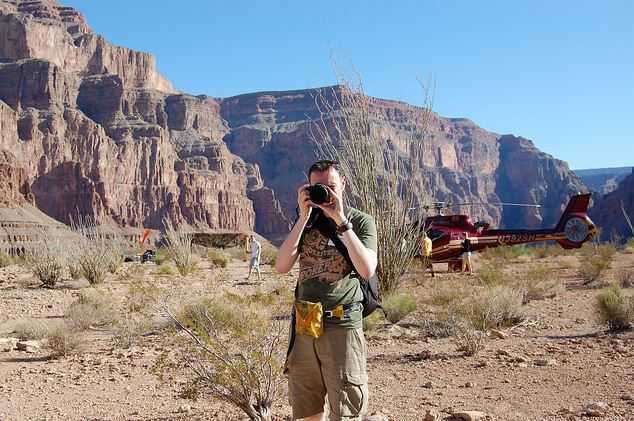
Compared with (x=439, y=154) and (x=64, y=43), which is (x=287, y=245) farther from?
(x=439, y=154)

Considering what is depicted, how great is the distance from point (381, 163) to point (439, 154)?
514 ft

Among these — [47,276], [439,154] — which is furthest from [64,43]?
[47,276]

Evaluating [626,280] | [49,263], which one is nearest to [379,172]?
[626,280]

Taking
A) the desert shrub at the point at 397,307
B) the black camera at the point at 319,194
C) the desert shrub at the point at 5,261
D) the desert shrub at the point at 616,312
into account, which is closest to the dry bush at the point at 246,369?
the black camera at the point at 319,194

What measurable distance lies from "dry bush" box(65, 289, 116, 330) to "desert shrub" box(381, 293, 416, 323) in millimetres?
4308

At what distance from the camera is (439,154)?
16375 cm

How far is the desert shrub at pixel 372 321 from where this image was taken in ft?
29.3

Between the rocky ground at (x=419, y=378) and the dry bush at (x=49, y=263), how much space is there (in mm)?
7767

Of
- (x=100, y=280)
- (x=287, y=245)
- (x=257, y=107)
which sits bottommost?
(x=100, y=280)

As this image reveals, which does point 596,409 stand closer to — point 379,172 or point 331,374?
point 331,374

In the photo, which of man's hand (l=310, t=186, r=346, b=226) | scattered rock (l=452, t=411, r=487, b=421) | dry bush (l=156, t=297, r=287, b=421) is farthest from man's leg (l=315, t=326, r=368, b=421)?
scattered rock (l=452, t=411, r=487, b=421)

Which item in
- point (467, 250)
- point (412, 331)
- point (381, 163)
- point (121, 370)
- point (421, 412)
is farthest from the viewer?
point (467, 250)

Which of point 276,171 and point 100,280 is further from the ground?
point 276,171

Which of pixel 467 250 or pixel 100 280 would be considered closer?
pixel 100 280
